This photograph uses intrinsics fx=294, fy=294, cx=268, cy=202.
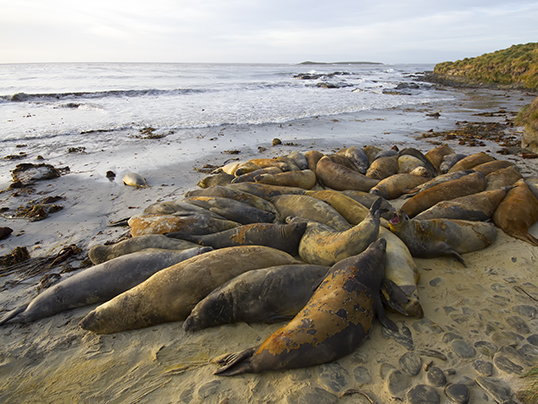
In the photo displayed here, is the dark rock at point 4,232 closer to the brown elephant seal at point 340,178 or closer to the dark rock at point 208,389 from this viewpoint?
the dark rock at point 208,389

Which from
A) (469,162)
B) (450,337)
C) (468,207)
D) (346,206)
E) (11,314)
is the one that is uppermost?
(469,162)

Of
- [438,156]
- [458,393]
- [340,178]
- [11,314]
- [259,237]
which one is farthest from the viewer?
[438,156]

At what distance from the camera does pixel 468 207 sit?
15.9ft

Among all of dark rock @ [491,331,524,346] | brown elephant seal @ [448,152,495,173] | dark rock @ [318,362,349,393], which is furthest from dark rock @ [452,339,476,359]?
brown elephant seal @ [448,152,495,173]

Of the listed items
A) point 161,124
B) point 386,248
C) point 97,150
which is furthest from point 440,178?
point 161,124

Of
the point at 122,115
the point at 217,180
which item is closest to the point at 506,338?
the point at 217,180

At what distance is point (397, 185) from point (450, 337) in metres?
3.91

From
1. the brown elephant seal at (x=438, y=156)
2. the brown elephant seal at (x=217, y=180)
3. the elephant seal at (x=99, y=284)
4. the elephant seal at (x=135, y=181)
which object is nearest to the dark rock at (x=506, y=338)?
the elephant seal at (x=99, y=284)

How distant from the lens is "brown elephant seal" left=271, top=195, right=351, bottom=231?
4.61 metres

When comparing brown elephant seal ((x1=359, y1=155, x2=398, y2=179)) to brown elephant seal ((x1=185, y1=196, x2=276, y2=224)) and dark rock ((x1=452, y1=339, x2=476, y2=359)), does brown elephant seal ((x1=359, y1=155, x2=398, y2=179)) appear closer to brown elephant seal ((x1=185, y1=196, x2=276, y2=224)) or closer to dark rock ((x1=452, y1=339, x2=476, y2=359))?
brown elephant seal ((x1=185, y1=196, x2=276, y2=224))

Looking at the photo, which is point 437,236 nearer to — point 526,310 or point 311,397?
point 526,310

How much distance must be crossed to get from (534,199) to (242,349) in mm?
5200

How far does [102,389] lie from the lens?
101 inches

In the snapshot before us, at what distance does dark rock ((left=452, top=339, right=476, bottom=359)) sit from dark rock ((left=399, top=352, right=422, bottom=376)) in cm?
37
